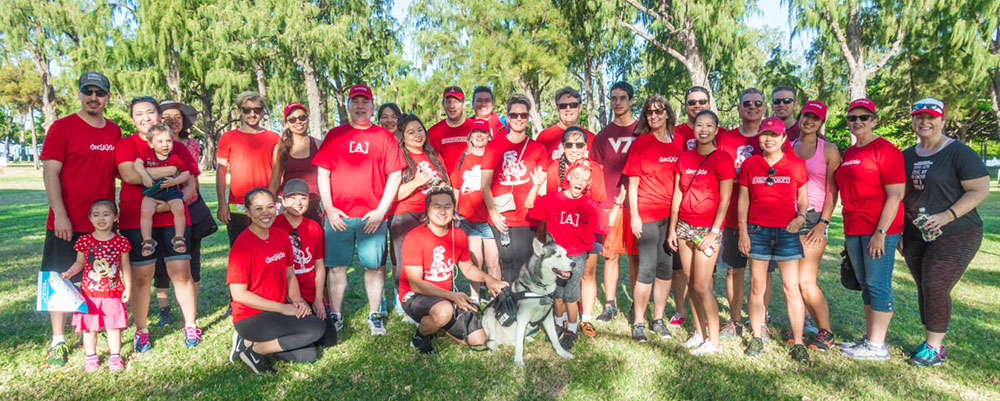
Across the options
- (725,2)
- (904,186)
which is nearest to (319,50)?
(725,2)

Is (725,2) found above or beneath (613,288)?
above

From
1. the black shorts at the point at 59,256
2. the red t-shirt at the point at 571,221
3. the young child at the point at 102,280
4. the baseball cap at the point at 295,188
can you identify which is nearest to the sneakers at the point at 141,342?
the young child at the point at 102,280

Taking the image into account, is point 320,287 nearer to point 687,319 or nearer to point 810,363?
point 687,319

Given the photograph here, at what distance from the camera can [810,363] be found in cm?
419

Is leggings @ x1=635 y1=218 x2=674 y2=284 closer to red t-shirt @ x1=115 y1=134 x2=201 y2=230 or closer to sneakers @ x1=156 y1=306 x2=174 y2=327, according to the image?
red t-shirt @ x1=115 y1=134 x2=201 y2=230

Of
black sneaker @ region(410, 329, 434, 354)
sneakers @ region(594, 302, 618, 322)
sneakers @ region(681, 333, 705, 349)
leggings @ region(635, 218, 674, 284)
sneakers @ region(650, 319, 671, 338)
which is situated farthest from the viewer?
sneakers @ region(594, 302, 618, 322)

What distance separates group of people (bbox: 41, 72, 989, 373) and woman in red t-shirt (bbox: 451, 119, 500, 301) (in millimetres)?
19

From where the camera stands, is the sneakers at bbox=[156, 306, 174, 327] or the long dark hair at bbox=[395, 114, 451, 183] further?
the long dark hair at bbox=[395, 114, 451, 183]

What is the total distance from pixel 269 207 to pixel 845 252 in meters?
5.03

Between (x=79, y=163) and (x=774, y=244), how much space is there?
19.1ft

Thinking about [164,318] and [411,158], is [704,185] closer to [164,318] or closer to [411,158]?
[411,158]

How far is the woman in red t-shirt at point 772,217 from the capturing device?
4.16 metres

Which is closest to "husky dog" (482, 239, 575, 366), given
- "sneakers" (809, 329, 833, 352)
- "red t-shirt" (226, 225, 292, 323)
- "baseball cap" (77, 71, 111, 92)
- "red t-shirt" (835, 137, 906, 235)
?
"red t-shirt" (226, 225, 292, 323)

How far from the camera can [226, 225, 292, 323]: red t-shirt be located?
12.8 feet
